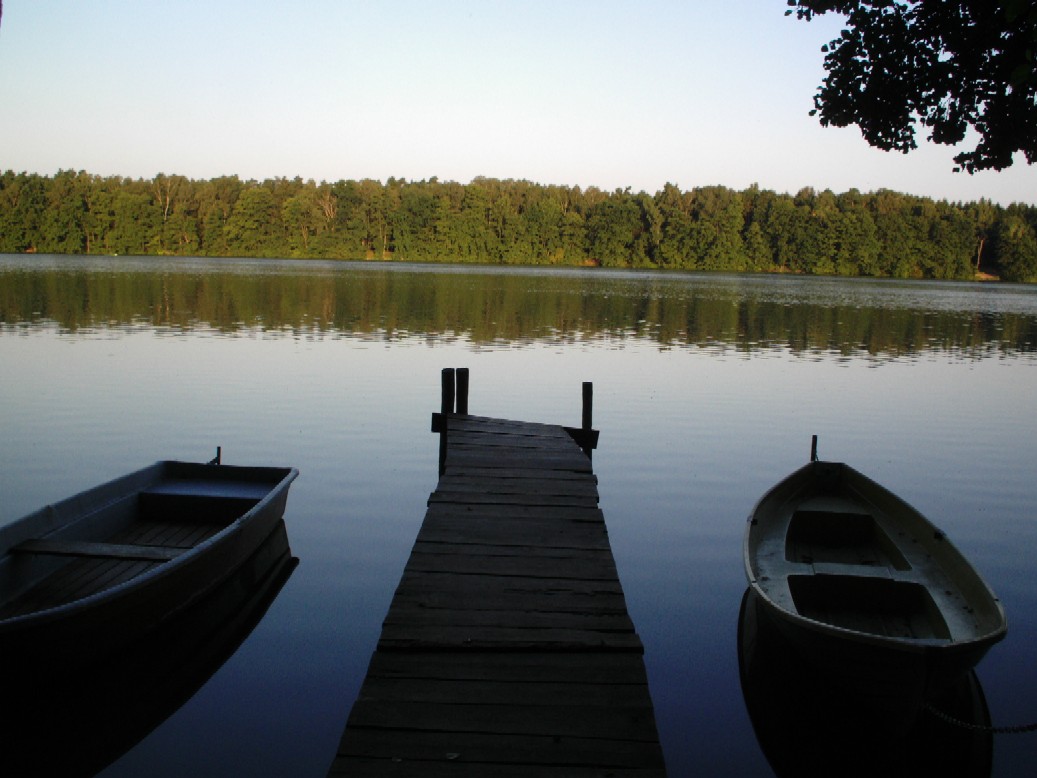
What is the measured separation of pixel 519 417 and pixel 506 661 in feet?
33.6

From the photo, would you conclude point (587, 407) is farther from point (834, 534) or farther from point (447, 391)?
point (834, 534)

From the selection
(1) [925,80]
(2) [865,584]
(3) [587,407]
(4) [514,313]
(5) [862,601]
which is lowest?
(5) [862,601]

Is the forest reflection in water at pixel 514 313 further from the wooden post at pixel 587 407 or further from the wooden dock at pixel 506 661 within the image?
the wooden dock at pixel 506 661

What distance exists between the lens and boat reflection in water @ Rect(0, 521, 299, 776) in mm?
4988

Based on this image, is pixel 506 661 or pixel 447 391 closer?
pixel 506 661

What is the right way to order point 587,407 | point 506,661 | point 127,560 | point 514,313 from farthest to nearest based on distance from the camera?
point 514,313, point 587,407, point 127,560, point 506,661

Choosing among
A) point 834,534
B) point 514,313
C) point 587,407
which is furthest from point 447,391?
point 514,313

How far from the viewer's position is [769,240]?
357ft

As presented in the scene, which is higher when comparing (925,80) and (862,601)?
(925,80)

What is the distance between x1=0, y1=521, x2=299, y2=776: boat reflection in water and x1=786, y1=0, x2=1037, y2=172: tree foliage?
13.3 m

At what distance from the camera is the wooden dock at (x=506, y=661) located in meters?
3.81

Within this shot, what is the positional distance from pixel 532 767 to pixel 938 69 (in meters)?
14.3

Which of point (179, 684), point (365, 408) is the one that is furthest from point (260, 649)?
point (365, 408)

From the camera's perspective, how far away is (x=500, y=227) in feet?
349
